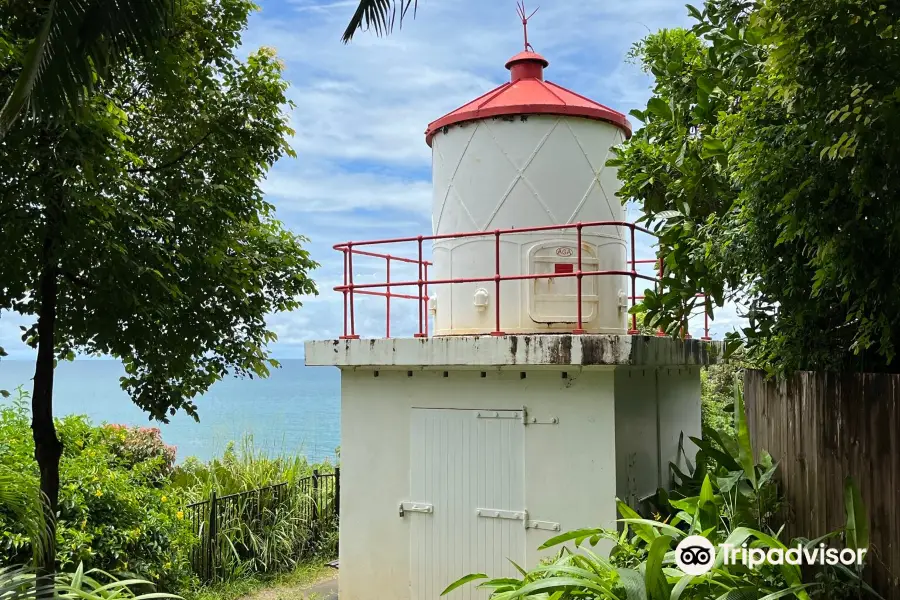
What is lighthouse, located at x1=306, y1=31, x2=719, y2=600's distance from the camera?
273 inches

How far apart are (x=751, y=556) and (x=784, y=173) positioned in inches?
97.0

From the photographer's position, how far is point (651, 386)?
8047 millimetres

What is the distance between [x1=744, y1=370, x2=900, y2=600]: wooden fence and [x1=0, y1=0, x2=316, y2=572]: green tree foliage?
16.7ft

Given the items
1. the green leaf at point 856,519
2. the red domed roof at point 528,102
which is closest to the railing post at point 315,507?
the red domed roof at point 528,102

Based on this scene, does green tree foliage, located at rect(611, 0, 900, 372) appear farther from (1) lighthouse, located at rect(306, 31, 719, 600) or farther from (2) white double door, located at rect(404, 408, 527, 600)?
(2) white double door, located at rect(404, 408, 527, 600)

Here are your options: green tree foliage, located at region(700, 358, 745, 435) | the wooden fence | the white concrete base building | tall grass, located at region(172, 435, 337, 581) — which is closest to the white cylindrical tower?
the white concrete base building

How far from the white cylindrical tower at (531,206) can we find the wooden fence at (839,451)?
2803 mm

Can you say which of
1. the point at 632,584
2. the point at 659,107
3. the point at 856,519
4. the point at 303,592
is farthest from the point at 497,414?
the point at 303,592

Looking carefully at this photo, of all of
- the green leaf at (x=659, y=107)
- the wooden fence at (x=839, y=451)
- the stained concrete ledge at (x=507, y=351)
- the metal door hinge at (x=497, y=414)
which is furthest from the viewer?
the metal door hinge at (x=497, y=414)

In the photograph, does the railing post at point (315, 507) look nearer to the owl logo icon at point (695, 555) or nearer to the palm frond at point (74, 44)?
the owl logo icon at point (695, 555)

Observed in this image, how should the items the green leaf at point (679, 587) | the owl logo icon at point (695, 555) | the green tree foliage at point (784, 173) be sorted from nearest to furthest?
1. the green tree foliage at point (784, 173)
2. the green leaf at point (679, 587)
3. the owl logo icon at point (695, 555)

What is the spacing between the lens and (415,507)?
25.2ft

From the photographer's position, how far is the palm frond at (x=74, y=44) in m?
4.82

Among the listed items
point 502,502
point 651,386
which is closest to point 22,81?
point 502,502
